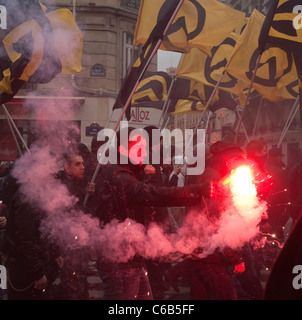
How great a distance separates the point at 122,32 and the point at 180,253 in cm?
1564

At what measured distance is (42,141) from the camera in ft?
15.6

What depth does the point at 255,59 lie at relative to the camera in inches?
320

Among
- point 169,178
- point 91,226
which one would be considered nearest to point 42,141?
point 91,226

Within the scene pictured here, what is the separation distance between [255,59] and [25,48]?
445cm

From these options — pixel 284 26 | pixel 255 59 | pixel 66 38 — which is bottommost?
pixel 66 38

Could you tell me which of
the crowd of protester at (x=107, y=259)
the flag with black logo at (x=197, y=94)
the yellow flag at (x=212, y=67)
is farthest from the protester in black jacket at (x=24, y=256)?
the flag with black logo at (x=197, y=94)

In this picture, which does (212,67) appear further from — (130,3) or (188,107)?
(130,3)

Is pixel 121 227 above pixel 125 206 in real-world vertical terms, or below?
below

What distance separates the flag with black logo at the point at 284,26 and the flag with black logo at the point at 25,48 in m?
3.00

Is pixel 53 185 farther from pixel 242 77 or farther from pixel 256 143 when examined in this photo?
pixel 242 77

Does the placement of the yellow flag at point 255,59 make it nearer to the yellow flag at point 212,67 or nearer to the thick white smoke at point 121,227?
the yellow flag at point 212,67

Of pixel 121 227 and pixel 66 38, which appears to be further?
pixel 66 38

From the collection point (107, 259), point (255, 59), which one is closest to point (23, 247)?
point (107, 259)

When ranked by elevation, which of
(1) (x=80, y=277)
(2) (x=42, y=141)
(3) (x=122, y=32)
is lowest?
(1) (x=80, y=277)
